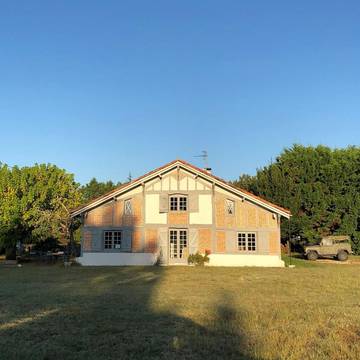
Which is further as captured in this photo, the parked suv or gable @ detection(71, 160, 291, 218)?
the parked suv

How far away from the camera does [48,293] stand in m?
12.5

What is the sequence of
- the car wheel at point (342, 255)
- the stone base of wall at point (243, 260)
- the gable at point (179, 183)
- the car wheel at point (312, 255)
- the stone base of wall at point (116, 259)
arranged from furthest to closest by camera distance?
the car wheel at point (312, 255), the car wheel at point (342, 255), the stone base of wall at point (116, 259), the gable at point (179, 183), the stone base of wall at point (243, 260)

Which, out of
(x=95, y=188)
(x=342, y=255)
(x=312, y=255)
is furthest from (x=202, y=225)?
(x=95, y=188)

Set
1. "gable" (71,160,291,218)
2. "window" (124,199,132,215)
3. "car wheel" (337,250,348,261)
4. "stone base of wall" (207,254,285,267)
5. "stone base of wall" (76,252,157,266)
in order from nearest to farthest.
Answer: "stone base of wall" (207,254,285,267) < "gable" (71,160,291,218) < "stone base of wall" (76,252,157,266) < "window" (124,199,132,215) < "car wheel" (337,250,348,261)

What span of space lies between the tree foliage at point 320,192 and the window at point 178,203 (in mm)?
12975

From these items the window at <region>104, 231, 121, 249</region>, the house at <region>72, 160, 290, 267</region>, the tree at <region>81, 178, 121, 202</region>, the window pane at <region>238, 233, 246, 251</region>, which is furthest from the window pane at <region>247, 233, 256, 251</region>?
the tree at <region>81, 178, 121, 202</region>

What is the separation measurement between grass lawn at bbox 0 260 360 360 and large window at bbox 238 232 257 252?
1238 centimetres

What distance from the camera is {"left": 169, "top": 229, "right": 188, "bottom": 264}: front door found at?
2614cm

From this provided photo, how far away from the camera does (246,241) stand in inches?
1022

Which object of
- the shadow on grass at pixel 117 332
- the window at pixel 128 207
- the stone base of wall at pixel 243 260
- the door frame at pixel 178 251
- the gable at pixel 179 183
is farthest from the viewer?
the window at pixel 128 207

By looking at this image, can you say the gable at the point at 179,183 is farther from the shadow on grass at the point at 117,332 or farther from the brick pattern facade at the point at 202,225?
the shadow on grass at the point at 117,332

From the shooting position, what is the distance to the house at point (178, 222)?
84.9 ft

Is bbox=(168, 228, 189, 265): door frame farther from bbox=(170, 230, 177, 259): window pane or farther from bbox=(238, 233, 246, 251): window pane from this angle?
bbox=(238, 233, 246, 251): window pane

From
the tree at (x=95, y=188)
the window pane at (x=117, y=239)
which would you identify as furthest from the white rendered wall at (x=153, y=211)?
the tree at (x=95, y=188)
